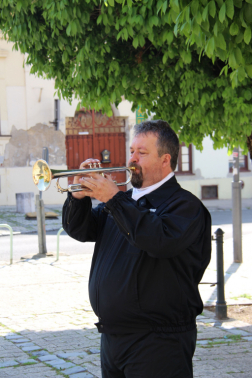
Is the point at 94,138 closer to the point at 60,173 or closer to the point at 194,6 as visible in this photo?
the point at 194,6

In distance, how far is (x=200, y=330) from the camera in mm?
5645

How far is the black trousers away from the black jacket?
0.14 ft

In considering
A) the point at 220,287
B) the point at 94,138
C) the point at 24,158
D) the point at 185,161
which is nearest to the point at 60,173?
the point at 220,287

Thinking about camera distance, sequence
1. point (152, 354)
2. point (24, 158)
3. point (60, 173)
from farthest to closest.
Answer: point (24, 158)
point (60, 173)
point (152, 354)

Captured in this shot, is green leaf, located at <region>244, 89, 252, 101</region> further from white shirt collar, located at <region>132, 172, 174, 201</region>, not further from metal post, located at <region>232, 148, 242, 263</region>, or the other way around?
metal post, located at <region>232, 148, 242, 263</region>

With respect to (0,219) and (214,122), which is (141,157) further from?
(0,219)

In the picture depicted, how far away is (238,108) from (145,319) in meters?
3.30

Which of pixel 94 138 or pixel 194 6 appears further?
pixel 94 138

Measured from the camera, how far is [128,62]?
19.6 feet

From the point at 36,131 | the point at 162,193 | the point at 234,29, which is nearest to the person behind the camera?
the point at 162,193

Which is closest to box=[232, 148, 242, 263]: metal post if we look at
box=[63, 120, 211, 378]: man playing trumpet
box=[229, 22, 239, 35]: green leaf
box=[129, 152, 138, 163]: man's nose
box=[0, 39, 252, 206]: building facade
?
box=[229, 22, 239, 35]: green leaf

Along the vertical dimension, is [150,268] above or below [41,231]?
above

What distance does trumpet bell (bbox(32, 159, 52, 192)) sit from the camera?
10.1 ft

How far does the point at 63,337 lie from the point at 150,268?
3.09m
